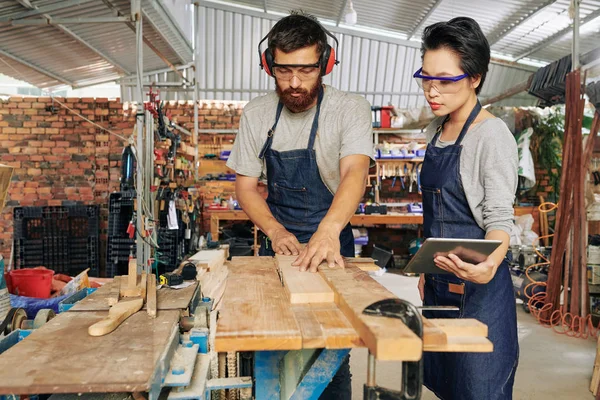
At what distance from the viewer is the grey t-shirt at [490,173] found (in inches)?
57.2

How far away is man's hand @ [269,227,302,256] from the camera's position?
5.67 ft

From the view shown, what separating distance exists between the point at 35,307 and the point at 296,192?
2063 millimetres

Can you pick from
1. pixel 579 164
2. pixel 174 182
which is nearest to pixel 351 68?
pixel 174 182

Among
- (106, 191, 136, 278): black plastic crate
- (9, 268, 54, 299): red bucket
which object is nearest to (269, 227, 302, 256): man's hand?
(9, 268, 54, 299): red bucket

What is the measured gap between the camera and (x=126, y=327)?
1595 millimetres

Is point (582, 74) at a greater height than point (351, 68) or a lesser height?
lesser

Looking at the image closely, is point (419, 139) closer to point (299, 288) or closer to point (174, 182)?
point (174, 182)

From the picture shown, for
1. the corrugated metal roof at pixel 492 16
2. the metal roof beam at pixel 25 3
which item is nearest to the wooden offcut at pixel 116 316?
the metal roof beam at pixel 25 3

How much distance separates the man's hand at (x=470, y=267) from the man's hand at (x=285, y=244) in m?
0.54

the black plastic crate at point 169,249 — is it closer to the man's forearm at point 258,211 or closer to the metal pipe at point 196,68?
the metal pipe at point 196,68

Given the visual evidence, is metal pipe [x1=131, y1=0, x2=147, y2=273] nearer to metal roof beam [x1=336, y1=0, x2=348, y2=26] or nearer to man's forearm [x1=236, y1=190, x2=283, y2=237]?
man's forearm [x1=236, y1=190, x2=283, y2=237]

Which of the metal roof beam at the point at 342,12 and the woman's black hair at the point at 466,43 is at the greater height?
the metal roof beam at the point at 342,12

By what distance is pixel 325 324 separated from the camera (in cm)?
95

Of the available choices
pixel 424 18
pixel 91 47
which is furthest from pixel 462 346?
pixel 424 18
